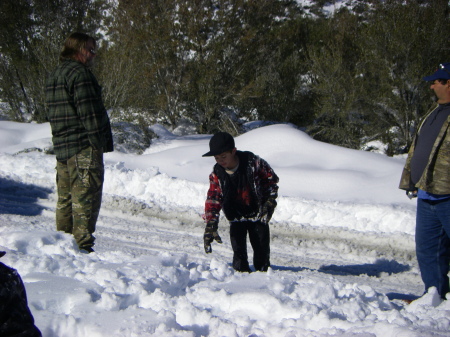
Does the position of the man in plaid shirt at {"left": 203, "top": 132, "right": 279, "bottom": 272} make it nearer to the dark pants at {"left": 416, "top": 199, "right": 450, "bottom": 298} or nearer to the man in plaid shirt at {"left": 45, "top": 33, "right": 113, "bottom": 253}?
the man in plaid shirt at {"left": 45, "top": 33, "right": 113, "bottom": 253}

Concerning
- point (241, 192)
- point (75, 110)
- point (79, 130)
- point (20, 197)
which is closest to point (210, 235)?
point (241, 192)

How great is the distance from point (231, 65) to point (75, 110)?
15559 mm

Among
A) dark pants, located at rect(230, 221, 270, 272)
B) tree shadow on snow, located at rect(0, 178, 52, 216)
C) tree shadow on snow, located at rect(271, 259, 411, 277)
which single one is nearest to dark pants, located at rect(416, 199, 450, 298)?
dark pants, located at rect(230, 221, 270, 272)

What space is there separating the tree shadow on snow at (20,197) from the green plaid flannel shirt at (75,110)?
3.33 metres

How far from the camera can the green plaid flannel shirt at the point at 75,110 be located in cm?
354

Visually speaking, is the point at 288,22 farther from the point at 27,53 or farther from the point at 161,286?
the point at 161,286

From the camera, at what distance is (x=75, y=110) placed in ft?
11.9

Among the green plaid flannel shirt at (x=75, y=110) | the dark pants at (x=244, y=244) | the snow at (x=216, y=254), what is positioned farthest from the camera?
the dark pants at (x=244, y=244)

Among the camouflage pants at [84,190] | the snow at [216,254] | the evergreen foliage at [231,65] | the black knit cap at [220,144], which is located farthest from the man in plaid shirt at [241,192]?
the evergreen foliage at [231,65]

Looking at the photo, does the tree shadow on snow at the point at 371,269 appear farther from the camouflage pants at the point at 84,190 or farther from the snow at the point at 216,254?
the camouflage pants at the point at 84,190

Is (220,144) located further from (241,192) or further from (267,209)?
(267,209)

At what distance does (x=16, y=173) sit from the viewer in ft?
27.8

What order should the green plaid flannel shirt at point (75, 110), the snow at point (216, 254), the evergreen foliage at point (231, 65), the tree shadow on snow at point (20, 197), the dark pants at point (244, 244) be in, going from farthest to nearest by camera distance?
1. the evergreen foliage at point (231, 65)
2. the tree shadow on snow at point (20, 197)
3. the dark pants at point (244, 244)
4. the green plaid flannel shirt at point (75, 110)
5. the snow at point (216, 254)

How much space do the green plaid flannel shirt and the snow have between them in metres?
0.76
